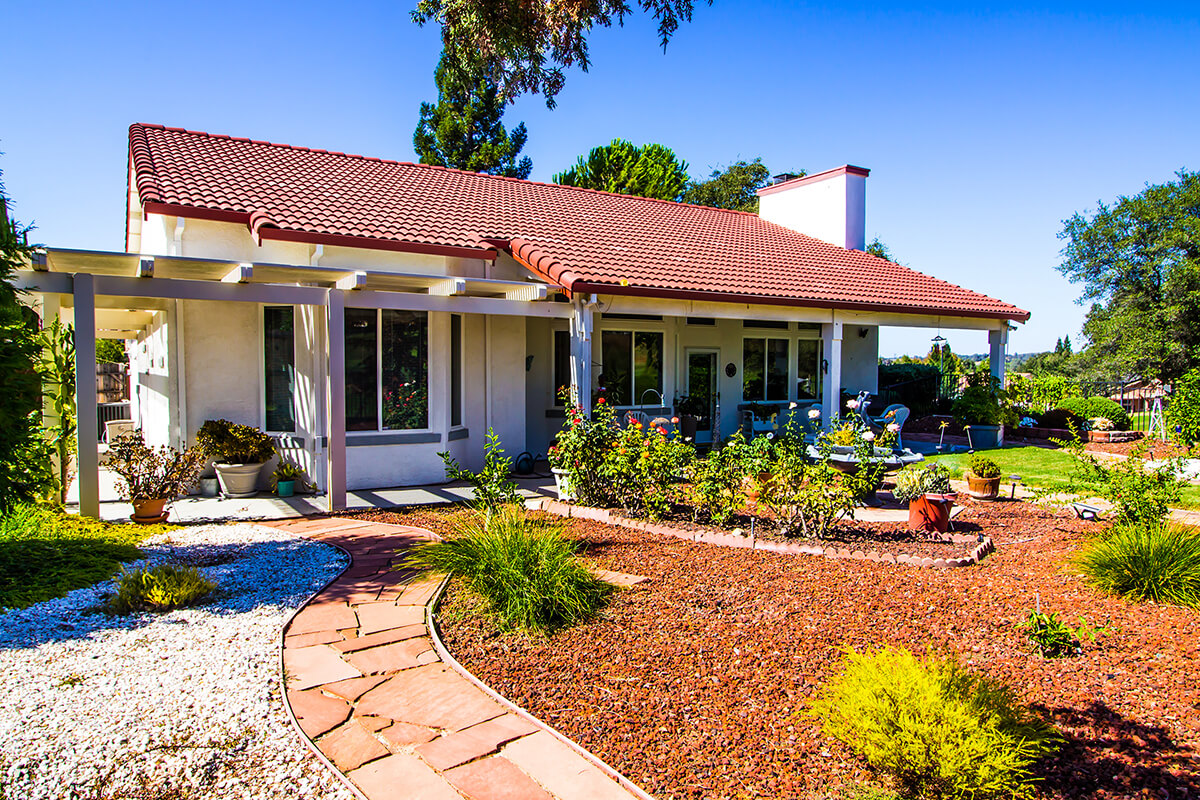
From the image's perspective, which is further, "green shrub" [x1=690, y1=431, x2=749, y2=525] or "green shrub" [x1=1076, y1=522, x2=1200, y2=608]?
"green shrub" [x1=690, y1=431, x2=749, y2=525]

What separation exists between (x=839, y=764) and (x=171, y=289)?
790 centimetres

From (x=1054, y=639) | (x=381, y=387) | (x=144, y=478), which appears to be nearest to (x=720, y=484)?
(x=1054, y=639)

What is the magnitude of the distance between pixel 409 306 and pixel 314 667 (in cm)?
571

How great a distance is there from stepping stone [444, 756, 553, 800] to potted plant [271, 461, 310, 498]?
7.63 meters

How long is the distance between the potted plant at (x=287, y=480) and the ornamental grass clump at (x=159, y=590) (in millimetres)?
4409

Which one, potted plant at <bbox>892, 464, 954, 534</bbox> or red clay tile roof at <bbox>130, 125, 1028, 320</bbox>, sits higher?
red clay tile roof at <bbox>130, 125, 1028, 320</bbox>

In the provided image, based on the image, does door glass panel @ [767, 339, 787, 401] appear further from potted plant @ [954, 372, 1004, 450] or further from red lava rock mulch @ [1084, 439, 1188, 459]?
red lava rock mulch @ [1084, 439, 1188, 459]

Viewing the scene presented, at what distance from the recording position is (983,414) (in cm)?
1570

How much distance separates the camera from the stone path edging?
6.25m

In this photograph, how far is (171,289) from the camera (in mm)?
7770

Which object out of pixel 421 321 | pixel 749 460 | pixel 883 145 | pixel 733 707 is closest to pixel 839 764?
pixel 733 707

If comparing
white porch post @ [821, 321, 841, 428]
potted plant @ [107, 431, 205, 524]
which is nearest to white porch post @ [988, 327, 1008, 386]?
white porch post @ [821, 321, 841, 428]

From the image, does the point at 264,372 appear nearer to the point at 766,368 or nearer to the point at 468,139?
the point at 766,368

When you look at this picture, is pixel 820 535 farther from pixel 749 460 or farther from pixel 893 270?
pixel 893 270
